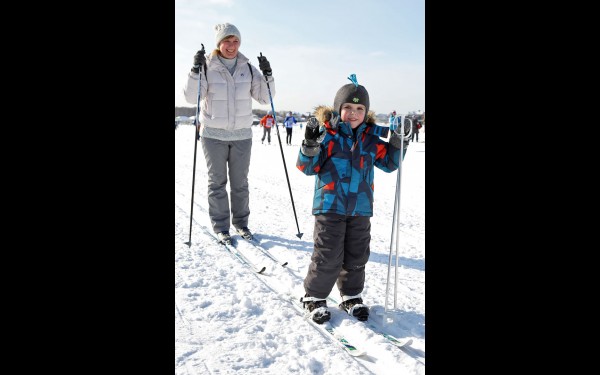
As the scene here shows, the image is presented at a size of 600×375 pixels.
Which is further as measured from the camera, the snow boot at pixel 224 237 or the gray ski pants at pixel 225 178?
the gray ski pants at pixel 225 178

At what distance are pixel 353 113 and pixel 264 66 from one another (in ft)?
6.07

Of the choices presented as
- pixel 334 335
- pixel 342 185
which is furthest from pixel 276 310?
pixel 342 185

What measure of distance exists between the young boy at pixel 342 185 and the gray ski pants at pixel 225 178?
1.68 metres

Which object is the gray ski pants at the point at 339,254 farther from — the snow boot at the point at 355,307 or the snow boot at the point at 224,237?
the snow boot at the point at 224,237

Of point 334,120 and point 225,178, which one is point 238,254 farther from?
point 334,120

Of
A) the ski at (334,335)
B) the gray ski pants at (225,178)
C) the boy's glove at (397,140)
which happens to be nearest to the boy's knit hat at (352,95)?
the boy's glove at (397,140)

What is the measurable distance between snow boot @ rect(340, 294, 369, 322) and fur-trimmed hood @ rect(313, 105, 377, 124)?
47.0 inches

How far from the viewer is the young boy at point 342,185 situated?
2510mm
